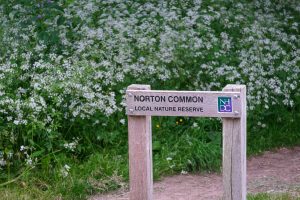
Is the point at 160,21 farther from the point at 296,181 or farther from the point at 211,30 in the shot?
the point at 296,181

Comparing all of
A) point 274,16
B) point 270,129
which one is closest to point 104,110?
point 270,129

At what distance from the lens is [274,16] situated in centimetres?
1182

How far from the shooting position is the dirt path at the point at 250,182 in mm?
7617

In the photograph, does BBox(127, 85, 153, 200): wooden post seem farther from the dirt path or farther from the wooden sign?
the dirt path

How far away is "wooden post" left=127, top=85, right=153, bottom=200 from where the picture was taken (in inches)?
238

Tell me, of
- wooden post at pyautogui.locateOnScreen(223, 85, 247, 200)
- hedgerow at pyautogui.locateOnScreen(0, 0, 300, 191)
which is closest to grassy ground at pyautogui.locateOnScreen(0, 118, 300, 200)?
hedgerow at pyautogui.locateOnScreen(0, 0, 300, 191)

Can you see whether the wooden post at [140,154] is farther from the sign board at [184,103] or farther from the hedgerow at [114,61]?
the hedgerow at [114,61]

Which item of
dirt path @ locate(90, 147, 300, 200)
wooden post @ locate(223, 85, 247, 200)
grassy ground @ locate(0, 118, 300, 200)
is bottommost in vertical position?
dirt path @ locate(90, 147, 300, 200)

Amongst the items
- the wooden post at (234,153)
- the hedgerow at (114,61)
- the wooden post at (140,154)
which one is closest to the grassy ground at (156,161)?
the hedgerow at (114,61)

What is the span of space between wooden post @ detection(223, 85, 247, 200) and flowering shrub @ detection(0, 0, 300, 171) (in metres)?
2.53

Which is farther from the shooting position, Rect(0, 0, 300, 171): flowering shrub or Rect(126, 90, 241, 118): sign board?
Rect(0, 0, 300, 171): flowering shrub

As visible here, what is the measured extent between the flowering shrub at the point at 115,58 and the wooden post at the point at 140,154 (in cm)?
189

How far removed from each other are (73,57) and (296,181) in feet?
10.2

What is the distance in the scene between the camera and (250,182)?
320 inches
